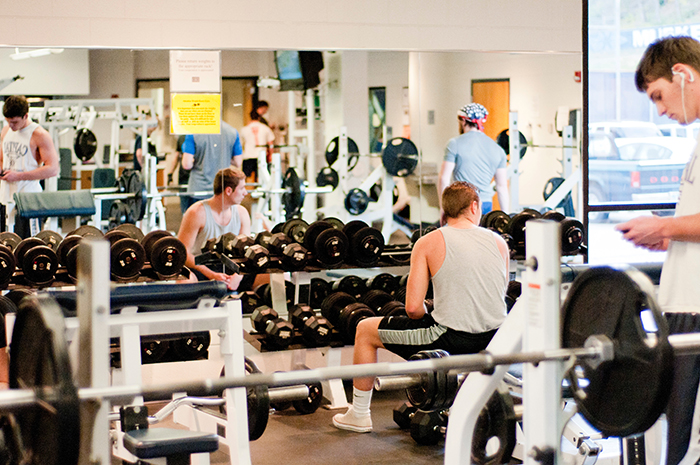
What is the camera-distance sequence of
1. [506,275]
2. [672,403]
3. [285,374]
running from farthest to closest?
[506,275], [672,403], [285,374]

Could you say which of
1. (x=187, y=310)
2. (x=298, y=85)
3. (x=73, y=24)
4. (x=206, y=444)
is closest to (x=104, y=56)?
(x=73, y=24)

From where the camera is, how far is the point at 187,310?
2531 millimetres

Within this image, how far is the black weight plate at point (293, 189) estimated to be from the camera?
14.5ft

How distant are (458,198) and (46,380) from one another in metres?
1.98

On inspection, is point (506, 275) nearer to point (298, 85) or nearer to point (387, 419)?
point (387, 419)

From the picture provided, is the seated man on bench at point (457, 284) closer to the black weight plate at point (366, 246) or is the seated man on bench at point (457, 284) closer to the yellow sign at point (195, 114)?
the black weight plate at point (366, 246)

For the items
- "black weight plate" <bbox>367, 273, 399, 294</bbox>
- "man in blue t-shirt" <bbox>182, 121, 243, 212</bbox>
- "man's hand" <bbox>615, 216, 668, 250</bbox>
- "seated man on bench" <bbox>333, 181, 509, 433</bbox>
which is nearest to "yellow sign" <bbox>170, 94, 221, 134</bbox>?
"man in blue t-shirt" <bbox>182, 121, 243, 212</bbox>

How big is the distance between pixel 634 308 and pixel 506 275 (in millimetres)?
1663

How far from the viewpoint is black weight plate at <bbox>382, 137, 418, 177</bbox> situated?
455 cm

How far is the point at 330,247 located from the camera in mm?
3945

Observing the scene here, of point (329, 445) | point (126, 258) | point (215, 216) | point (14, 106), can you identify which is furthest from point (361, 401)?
point (14, 106)

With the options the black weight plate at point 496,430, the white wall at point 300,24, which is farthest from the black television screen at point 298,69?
the black weight plate at point 496,430

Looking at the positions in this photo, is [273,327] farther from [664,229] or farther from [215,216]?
[664,229]

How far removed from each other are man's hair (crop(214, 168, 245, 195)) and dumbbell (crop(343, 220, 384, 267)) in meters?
0.61
